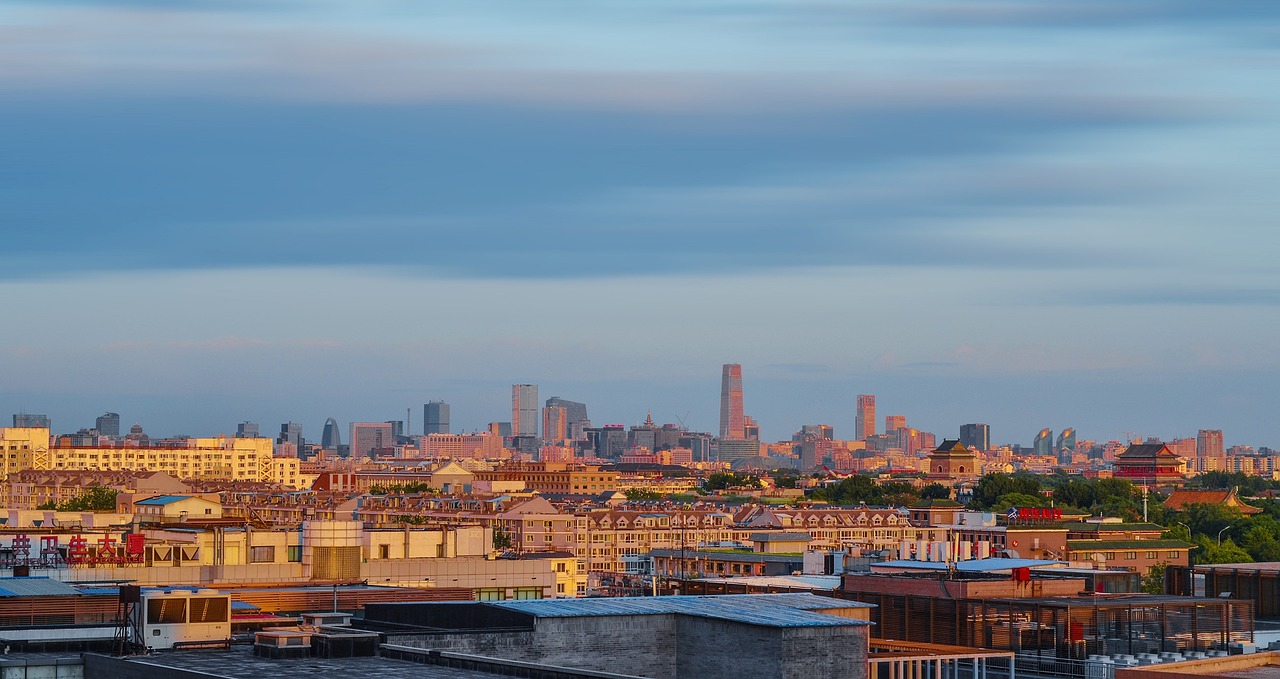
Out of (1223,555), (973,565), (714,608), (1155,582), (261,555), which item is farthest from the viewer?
(1223,555)

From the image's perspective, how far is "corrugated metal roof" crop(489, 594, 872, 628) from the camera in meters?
47.9

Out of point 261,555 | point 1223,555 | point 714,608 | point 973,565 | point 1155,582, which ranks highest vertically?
point 973,565

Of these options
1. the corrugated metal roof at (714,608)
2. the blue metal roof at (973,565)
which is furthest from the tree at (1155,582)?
the corrugated metal roof at (714,608)

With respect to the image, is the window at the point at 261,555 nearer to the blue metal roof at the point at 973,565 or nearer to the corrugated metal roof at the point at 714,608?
the blue metal roof at the point at 973,565

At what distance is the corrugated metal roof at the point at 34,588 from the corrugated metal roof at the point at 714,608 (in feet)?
43.6

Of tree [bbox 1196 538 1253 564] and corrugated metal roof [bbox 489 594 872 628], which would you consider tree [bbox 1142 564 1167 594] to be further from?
corrugated metal roof [bbox 489 594 872 628]

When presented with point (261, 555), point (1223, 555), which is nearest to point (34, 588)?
point (261, 555)

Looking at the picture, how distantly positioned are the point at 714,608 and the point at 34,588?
19675mm

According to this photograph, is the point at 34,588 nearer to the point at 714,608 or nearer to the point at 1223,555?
the point at 714,608

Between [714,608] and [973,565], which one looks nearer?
[714,608]

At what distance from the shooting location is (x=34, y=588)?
57469 millimetres

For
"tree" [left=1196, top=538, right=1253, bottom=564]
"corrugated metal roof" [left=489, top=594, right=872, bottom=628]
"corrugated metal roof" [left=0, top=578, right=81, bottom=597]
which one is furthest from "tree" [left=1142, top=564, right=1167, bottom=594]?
"corrugated metal roof" [left=0, top=578, right=81, bottom=597]

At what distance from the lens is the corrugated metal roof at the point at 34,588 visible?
55688mm

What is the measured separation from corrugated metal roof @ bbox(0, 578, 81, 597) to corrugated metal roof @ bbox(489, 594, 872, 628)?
1327 centimetres
